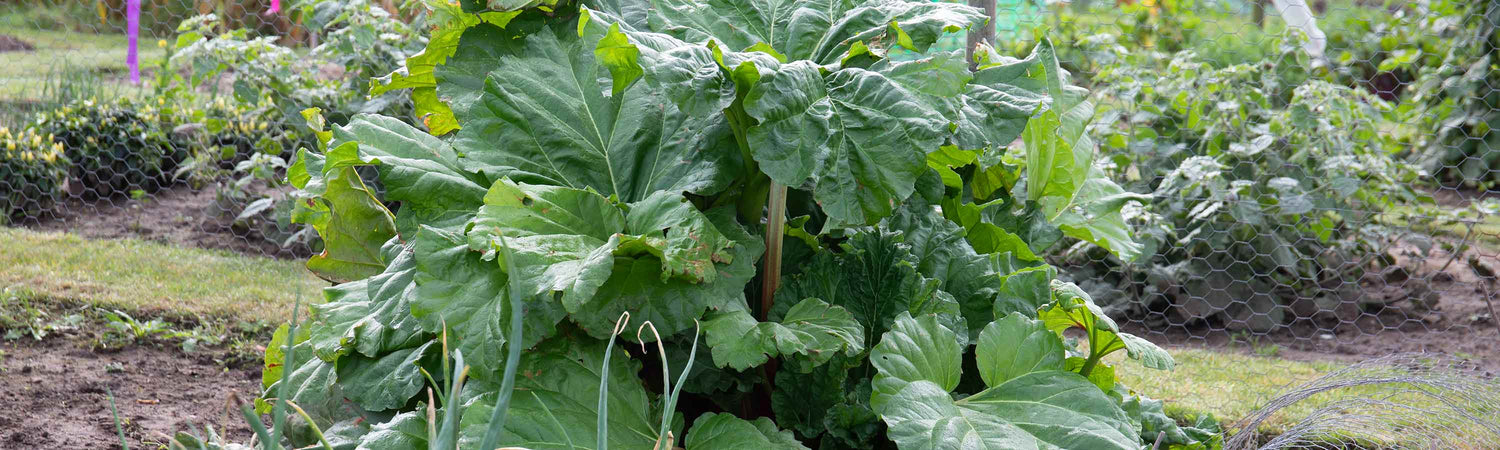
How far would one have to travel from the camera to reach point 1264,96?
12.1 ft

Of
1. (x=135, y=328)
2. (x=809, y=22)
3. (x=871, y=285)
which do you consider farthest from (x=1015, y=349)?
(x=135, y=328)

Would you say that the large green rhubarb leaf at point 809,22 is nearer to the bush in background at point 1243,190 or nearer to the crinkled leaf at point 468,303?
the crinkled leaf at point 468,303

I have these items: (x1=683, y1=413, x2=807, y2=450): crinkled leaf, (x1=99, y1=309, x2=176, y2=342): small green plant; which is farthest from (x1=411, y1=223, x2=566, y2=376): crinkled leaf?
(x1=99, y1=309, x2=176, y2=342): small green plant

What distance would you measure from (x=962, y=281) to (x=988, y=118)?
0.34 m

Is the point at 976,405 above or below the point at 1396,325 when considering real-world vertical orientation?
above

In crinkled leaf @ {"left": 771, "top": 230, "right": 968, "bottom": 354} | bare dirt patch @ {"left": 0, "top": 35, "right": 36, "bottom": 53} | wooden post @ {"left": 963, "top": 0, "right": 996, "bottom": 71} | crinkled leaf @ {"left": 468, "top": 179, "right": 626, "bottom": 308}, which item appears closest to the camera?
crinkled leaf @ {"left": 468, "top": 179, "right": 626, "bottom": 308}

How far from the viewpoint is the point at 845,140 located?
4.17ft

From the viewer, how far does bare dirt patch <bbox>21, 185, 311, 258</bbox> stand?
4250 mm

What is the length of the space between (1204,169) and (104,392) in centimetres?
311

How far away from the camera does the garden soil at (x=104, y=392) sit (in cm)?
239

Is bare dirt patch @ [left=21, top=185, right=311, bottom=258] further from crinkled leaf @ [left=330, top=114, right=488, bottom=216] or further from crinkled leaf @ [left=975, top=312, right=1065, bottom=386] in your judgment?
crinkled leaf @ [left=975, top=312, right=1065, bottom=386]

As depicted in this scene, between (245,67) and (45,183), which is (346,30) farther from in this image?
(45,183)

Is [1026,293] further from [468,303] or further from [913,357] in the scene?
[468,303]

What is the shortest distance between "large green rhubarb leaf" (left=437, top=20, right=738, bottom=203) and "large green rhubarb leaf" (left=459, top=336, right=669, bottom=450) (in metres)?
0.23
